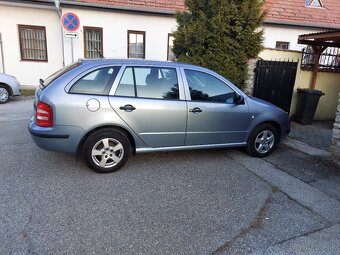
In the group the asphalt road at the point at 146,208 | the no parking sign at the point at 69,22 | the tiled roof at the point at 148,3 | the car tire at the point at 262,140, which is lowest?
the asphalt road at the point at 146,208

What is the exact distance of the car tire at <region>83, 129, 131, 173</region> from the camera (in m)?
3.92

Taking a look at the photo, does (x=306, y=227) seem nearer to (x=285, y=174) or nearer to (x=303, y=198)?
(x=303, y=198)

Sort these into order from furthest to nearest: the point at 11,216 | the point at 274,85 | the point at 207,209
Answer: the point at 274,85, the point at 207,209, the point at 11,216

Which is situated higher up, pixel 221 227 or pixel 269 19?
pixel 269 19

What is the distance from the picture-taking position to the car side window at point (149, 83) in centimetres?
404

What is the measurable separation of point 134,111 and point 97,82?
66 centimetres

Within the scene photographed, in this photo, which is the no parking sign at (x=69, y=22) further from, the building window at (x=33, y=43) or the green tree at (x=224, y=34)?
the green tree at (x=224, y=34)

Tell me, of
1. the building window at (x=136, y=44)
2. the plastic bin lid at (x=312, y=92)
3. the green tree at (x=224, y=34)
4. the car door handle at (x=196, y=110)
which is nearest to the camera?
the car door handle at (x=196, y=110)

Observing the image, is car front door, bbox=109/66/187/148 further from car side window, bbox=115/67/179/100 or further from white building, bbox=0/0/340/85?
white building, bbox=0/0/340/85

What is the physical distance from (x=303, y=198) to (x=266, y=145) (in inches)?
61.4

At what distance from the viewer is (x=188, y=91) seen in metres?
4.39

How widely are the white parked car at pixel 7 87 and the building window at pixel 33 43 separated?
378 cm

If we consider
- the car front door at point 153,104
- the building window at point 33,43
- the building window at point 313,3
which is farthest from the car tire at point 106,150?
the building window at point 313,3

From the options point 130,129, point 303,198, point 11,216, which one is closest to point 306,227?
point 303,198
